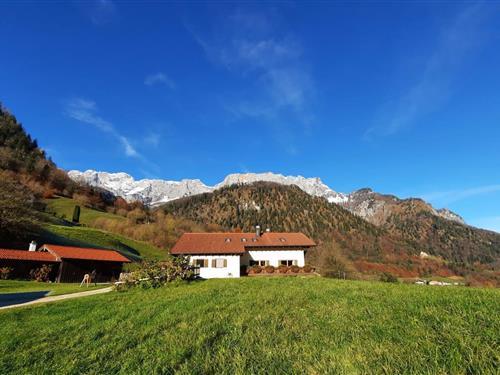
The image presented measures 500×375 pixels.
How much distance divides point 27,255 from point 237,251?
2566 cm

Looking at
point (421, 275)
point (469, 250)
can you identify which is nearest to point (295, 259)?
point (421, 275)

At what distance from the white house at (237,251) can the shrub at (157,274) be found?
58.7 ft

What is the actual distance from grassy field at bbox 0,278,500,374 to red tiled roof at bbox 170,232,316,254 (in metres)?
32.0

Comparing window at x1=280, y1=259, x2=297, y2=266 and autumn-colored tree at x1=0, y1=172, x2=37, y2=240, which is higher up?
autumn-colored tree at x1=0, y1=172, x2=37, y2=240

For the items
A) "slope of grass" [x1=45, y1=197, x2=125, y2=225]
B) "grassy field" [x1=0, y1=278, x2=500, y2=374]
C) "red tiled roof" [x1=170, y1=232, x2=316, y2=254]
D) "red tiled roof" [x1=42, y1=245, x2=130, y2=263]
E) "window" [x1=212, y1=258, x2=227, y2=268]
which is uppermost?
"slope of grass" [x1=45, y1=197, x2=125, y2=225]

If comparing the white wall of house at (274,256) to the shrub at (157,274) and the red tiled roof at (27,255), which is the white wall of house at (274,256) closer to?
the shrub at (157,274)

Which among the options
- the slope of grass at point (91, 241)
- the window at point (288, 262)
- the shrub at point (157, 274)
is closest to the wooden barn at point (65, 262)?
the slope of grass at point (91, 241)

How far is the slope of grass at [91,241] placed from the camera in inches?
2023

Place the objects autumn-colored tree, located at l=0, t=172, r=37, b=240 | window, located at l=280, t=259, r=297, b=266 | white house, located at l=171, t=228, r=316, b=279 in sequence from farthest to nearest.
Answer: window, located at l=280, t=259, r=297, b=266 < white house, located at l=171, t=228, r=316, b=279 < autumn-colored tree, located at l=0, t=172, r=37, b=240

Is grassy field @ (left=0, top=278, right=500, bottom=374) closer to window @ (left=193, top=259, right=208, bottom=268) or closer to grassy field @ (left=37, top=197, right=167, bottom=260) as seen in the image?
window @ (left=193, top=259, right=208, bottom=268)

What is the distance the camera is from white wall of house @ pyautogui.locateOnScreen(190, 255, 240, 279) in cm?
4028

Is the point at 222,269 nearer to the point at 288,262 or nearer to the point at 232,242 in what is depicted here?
the point at 232,242

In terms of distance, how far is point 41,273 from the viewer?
34406 millimetres

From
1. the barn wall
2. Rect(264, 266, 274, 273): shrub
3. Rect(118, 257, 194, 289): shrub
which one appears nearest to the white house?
Rect(264, 266, 274, 273): shrub
